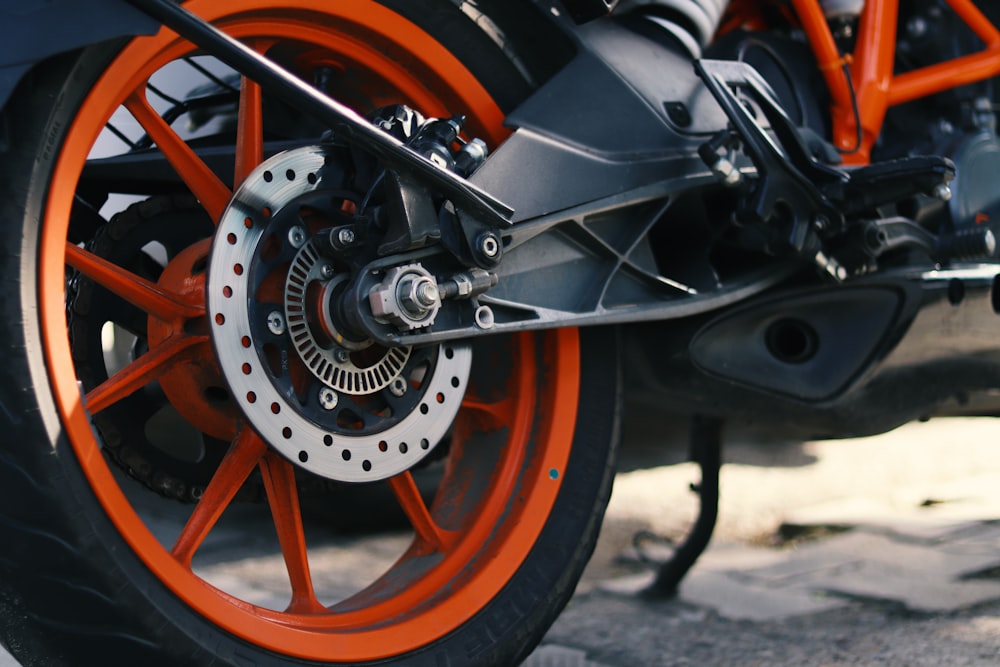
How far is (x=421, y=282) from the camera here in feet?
4.17

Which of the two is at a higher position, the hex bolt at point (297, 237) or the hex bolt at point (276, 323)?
the hex bolt at point (297, 237)

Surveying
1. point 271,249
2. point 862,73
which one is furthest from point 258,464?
point 862,73

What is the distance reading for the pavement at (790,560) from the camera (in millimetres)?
1827

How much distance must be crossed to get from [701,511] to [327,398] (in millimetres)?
1294

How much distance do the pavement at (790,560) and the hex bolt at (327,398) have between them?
28.4 inches

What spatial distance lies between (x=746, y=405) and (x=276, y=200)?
952 millimetres

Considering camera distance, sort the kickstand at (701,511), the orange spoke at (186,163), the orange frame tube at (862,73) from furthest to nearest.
Result: the kickstand at (701,511) < the orange frame tube at (862,73) < the orange spoke at (186,163)

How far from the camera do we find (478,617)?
144 cm

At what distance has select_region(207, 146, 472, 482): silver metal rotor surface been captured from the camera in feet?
3.95

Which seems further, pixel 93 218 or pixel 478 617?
pixel 93 218

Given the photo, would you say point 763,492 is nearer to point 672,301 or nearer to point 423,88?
point 672,301

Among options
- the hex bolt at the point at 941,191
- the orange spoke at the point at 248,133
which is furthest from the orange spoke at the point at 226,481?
the hex bolt at the point at 941,191

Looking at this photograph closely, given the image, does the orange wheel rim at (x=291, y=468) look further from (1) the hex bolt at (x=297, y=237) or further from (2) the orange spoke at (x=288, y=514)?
(1) the hex bolt at (x=297, y=237)

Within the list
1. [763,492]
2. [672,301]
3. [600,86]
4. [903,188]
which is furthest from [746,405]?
[763,492]
